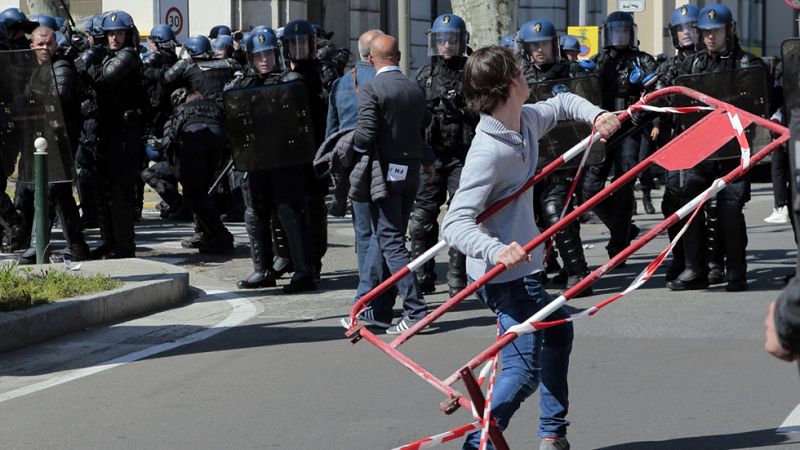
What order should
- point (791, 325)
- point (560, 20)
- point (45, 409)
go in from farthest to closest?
point (560, 20) → point (45, 409) → point (791, 325)

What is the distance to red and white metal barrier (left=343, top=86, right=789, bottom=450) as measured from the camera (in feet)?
15.7

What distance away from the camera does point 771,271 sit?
11.0m

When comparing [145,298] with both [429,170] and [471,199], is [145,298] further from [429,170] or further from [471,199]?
[471,199]

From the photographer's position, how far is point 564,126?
34.3 feet

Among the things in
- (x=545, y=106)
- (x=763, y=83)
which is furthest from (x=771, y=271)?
(x=545, y=106)

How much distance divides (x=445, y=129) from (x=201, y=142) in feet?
10.6

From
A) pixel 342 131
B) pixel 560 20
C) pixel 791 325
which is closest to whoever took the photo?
A: pixel 791 325

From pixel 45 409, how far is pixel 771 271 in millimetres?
6207

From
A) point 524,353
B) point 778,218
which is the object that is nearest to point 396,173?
point 524,353

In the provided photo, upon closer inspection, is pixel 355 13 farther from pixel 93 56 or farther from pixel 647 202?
pixel 93 56

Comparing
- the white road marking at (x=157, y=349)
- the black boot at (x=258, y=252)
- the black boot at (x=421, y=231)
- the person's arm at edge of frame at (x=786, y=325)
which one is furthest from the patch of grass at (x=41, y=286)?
the person's arm at edge of frame at (x=786, y=325)

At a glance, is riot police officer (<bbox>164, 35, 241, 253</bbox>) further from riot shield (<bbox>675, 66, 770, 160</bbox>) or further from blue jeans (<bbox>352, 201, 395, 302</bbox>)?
riot shield (<bbox>675, 66, 770, 160</bbox>)

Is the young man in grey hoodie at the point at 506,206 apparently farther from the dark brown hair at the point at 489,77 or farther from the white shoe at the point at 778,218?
the white shoe at the point at 778,218

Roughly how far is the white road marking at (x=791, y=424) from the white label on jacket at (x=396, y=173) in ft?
10.6
